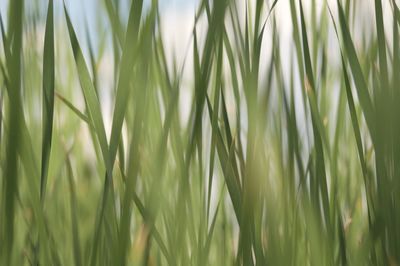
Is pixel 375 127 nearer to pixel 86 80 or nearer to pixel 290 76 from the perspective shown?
pixel 290 76

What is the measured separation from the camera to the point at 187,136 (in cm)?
80

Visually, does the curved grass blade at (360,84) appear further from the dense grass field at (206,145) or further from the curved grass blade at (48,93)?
the curved grass blade at (48,93)

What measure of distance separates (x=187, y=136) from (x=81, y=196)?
284 millimetres

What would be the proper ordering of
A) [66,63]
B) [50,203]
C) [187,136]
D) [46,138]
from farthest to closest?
[66,63] → [50,203] → [187,136] → [46,138]

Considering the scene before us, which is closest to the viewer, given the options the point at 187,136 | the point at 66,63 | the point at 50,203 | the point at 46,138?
the point at 46,138

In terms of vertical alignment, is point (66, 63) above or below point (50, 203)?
above

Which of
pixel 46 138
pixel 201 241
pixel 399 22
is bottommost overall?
pixel 201 241

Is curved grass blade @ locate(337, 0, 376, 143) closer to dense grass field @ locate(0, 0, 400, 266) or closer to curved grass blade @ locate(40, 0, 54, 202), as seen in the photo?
dense grass field @ locate(0, 0, 400, 266)

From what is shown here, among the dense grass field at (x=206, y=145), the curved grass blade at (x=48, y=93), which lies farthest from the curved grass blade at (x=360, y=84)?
the curved grass blade at (x=48, y=93)

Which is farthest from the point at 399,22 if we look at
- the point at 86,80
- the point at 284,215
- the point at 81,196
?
the point at 81,196

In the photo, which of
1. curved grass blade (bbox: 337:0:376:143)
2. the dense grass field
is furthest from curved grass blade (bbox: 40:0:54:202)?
curved grass blade (bbox: 337:0:376:143)

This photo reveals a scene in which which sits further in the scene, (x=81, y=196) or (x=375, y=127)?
(x=81, y=196)

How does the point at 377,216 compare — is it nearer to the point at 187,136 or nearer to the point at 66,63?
the point at 187,136

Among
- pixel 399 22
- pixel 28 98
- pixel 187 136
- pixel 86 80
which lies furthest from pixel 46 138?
pixel 399 22
